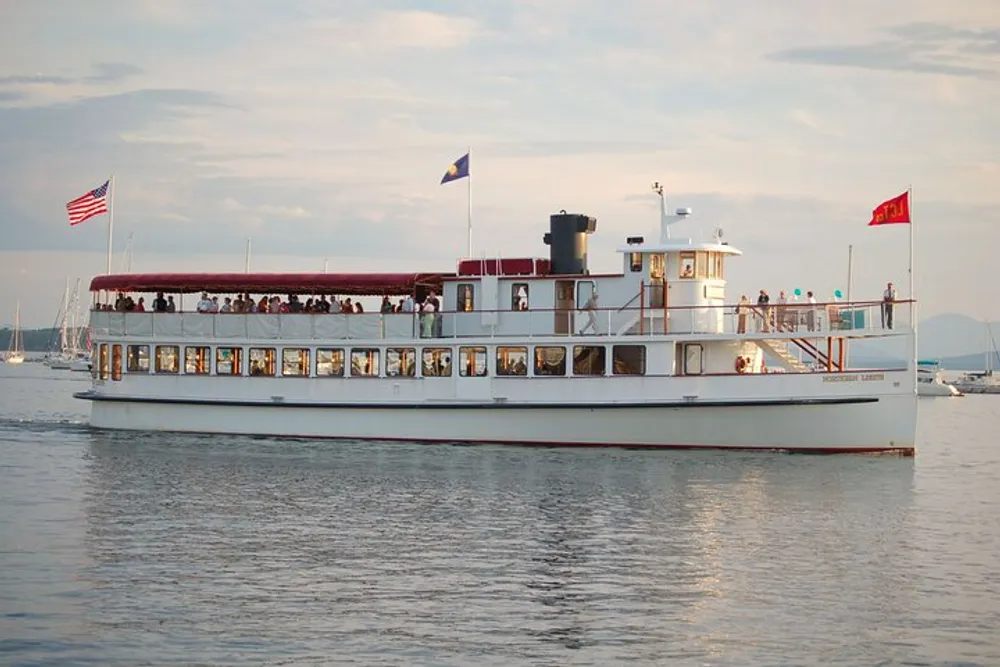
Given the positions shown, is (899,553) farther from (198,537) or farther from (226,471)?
(226,471)

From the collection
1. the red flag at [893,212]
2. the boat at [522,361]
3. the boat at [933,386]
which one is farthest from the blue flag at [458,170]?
the boat at [933,386]

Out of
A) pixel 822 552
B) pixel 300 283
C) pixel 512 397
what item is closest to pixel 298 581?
pixel 822 552

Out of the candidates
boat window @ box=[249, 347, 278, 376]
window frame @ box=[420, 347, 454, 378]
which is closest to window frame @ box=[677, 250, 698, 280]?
window frame @ box=[420, 347, 454, 378]

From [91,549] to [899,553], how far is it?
14218mm

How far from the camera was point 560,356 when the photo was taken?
4097cm

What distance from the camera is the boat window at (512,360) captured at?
41250 millimetres

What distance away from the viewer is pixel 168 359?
45.0m

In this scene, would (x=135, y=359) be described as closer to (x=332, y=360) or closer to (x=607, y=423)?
(x=332, y=360)

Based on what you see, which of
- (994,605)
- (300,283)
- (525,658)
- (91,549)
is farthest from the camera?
(300,283)

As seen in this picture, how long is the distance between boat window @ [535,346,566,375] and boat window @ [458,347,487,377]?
1.76 m

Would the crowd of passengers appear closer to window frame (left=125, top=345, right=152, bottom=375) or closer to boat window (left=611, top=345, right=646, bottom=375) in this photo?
window frame (left=125, top=345, right=152, bottom=375)

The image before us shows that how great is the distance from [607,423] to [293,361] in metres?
10.5

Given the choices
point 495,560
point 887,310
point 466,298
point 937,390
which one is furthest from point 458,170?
point 937,390

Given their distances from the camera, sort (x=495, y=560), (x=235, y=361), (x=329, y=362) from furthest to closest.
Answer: (x=235, y=361), (x=329, y=362), (x=495, y=560)
